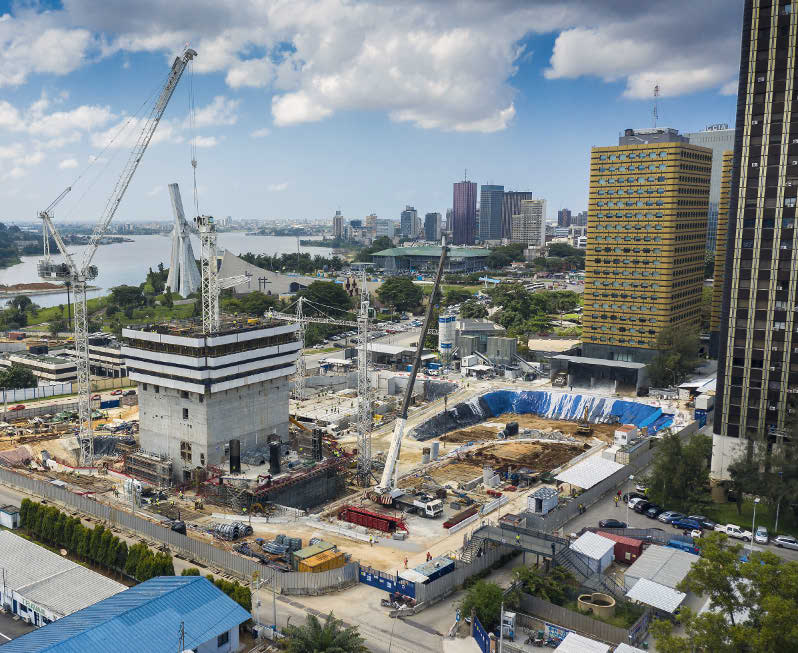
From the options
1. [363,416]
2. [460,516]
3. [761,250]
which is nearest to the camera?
[460,516]

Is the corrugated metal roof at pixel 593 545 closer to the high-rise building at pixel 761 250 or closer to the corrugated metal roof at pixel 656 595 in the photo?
the corrugated metal roof at pixel 656 595

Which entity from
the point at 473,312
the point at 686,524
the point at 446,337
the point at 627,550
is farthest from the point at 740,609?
the point at 473,312

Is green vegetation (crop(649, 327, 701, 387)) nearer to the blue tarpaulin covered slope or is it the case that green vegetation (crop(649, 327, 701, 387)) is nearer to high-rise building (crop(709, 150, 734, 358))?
the blue tarpaulin covered slope

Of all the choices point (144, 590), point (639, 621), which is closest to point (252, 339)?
point (144, 590)

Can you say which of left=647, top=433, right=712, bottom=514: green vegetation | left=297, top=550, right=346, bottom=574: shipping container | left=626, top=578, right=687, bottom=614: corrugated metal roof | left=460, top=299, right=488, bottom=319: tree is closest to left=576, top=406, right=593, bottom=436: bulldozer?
left=647, top=433, right=712, bottom=514: green vegetation

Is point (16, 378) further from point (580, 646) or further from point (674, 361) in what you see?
point (674, 361)

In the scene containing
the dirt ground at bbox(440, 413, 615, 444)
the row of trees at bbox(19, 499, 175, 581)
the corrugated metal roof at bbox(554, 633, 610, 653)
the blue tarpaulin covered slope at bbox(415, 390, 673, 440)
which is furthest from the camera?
the blue tarpaulin covered slope at bbox(415, 390, 673, 440)
